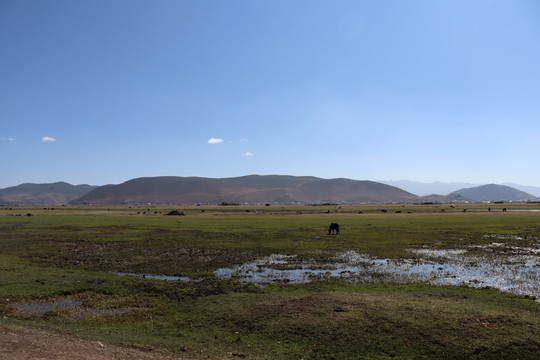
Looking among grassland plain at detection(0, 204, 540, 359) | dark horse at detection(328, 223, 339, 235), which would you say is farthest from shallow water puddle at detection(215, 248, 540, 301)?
dark horse at detection(328, 223, 339, 235)

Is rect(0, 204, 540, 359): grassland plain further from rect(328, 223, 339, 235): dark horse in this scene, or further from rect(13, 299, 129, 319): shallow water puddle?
rect(328, 223, 339, 235): dark horse

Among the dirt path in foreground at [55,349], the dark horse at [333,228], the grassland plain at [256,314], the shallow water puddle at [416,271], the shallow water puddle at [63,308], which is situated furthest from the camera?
the dark horse at [333,228]

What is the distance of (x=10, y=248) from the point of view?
29.6 metres

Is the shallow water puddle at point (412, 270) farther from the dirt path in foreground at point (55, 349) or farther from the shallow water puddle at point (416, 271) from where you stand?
the dirt path in foreground at point (55, 349)

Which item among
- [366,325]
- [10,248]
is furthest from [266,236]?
[366,325]

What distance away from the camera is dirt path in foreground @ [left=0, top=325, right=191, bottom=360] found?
28.1 feet

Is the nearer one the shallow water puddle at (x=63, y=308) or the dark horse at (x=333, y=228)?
the shallow water puddle at (x=63, y=308)

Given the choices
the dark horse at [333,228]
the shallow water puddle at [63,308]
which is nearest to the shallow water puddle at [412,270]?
the shallow water puddle at [63,308]

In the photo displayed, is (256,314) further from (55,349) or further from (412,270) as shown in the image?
(412,270)

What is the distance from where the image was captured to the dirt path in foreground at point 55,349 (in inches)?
337

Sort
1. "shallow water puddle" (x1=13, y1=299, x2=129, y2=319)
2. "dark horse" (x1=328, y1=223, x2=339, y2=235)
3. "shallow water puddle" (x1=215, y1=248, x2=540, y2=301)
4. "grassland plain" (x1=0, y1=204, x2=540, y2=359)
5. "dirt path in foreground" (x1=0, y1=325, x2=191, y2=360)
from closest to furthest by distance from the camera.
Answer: "dirt path in foreground" (x1=0, y1=325, x2=191, y2=360), "grassland plain" (x1=0, y1=204, x2=540, y2=359), "shallow water puddle" (x1=13, y1=299, x2=129, y2=319), "shallow water puddle" (x1=215, y1=248, x2=540, y2=301), "dark horse" (x1=328, y1=223, x2=339, y2=235)

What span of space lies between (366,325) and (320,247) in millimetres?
19312

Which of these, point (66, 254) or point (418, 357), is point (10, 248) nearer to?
point (66, 254)

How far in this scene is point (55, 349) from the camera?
30.0 feet
